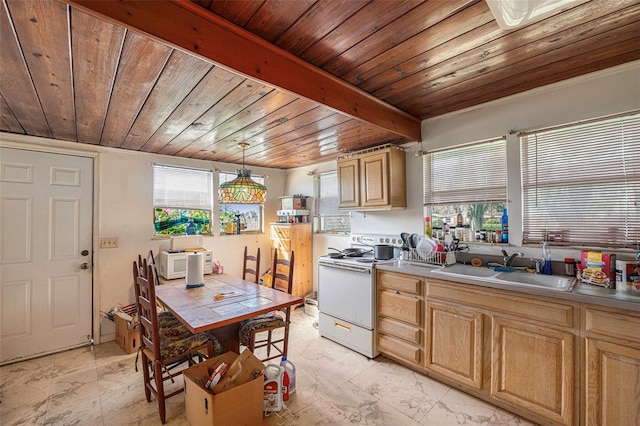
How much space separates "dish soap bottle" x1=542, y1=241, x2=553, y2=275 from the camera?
2098mm

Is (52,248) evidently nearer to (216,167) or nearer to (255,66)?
(216,167)

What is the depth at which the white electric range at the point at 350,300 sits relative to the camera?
8.59ft

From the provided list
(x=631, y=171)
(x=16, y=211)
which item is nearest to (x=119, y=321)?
(x=16, y=211)

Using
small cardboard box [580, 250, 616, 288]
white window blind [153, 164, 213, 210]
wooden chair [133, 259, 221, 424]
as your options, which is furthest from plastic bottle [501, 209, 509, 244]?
white window blind [153, 164, 213, 210]

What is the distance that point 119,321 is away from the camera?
2.97 meters

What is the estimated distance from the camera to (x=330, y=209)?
4016mm

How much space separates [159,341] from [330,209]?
2631 mm

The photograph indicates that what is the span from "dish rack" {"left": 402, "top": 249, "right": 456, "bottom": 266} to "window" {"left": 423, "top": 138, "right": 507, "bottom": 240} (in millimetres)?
290

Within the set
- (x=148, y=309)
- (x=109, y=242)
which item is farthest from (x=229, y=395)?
(x=109, y=242)

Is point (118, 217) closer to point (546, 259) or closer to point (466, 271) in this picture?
point (466, 271)

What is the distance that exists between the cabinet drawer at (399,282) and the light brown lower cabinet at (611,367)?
39.9 inches

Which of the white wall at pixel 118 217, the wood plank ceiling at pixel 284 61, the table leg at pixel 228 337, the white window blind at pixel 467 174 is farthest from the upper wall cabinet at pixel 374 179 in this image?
the white wall at pixel 118 217

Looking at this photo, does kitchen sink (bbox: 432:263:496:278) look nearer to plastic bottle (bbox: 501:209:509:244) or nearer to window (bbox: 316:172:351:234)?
plastic bottle (bbox: 501:209:509:244)

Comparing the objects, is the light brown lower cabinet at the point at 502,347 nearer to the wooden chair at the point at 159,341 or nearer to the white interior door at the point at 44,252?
the wooden chair at the point at 159,341
